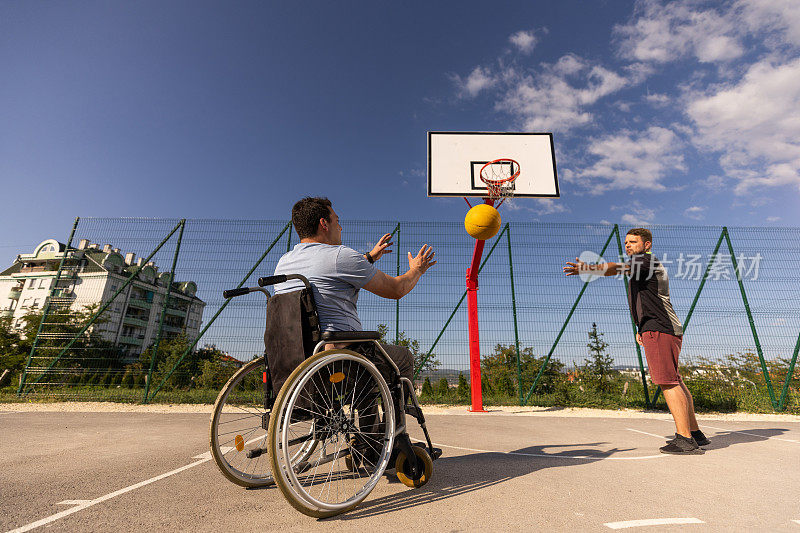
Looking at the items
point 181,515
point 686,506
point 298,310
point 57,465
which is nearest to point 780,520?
point 686,506

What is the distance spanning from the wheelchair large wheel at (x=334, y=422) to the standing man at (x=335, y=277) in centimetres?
16

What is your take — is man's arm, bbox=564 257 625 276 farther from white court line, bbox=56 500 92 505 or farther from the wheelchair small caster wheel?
white court line, bbox=56 500 92 505

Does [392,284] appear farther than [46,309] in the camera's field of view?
No

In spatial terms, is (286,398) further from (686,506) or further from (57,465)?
(57,465)

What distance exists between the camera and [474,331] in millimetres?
6473

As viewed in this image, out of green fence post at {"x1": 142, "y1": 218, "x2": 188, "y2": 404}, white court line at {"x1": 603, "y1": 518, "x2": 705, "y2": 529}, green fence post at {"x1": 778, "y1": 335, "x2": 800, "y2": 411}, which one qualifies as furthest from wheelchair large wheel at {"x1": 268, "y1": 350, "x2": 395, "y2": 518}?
green fence post at {"x1": 778, "y1": 335, "x2": 800, "y2": 411}

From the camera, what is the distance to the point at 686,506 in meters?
1.78

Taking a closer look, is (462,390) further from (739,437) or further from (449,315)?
(739,437)

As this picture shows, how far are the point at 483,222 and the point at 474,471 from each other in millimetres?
3447

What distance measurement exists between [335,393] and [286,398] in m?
0.38

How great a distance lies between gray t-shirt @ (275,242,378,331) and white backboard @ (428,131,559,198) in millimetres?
5128

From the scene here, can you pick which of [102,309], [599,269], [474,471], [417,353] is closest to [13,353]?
[102,309]

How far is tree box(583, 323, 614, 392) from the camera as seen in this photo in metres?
6.87

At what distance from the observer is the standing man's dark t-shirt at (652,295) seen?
3346 mm
